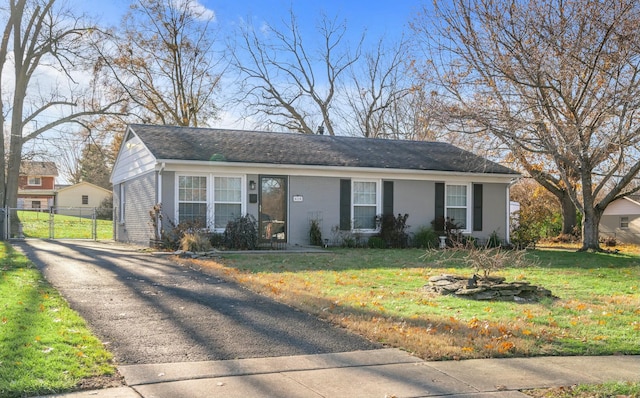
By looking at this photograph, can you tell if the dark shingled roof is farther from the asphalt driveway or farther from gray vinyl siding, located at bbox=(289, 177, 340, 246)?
the asphalt driveway

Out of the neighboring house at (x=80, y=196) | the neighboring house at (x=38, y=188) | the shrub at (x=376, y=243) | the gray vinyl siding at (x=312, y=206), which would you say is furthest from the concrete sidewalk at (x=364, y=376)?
the neighboring house at (x=38, y=188)

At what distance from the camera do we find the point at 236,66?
37875mm

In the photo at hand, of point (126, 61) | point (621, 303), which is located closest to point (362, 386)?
point (621, 303)

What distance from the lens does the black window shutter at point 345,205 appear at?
63.8 ft

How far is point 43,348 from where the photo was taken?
5680 mm

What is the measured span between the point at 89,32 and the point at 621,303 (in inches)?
1102

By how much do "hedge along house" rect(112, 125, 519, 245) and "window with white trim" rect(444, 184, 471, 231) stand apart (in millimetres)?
36

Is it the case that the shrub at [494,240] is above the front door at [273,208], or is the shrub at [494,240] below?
below

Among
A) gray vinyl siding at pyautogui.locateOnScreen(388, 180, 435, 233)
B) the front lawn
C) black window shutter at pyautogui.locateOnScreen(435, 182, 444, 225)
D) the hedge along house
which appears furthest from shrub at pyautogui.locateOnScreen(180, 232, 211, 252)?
black window shutter at pyautogui.locateOnScreen(435, 182, 444, 225)

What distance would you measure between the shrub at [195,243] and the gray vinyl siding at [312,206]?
A: 145 inches

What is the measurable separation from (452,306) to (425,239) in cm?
1165

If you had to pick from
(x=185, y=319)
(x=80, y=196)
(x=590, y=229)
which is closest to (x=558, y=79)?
(x=590, y=229)

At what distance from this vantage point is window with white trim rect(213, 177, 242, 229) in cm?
1800

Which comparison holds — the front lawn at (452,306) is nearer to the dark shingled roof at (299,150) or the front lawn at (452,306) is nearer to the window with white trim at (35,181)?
the dark shingled roof at (299,150)
